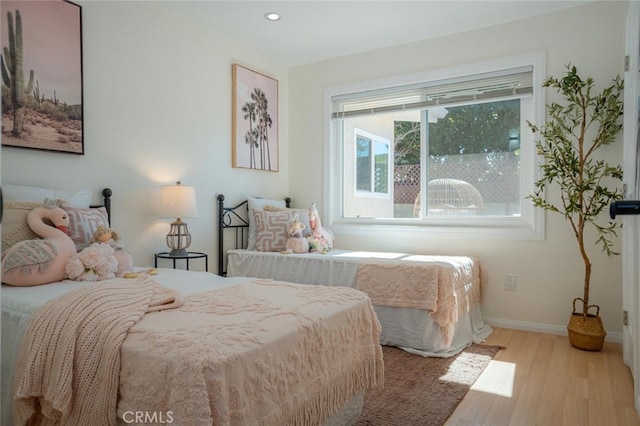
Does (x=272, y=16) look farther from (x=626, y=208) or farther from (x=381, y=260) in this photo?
(x=626, y=208)

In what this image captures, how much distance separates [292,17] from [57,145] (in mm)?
1977

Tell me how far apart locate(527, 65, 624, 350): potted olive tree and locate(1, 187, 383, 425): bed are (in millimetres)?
1911

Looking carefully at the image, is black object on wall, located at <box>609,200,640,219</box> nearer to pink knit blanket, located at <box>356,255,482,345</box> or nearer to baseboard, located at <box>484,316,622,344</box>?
pink knit blanket, located at <box>356,255,482,345</box>

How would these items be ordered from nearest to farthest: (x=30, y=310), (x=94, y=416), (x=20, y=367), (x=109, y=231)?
1. (x=94, y=416)
2. (x=20, y=367)
3. (x=30, y=310)
4. (x=109, y=231)

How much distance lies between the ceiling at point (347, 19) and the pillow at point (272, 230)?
157 cm

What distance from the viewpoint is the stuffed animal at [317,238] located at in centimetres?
367

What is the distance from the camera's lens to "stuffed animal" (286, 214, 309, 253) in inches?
141

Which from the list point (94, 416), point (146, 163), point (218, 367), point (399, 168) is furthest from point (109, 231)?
point (399, 168)

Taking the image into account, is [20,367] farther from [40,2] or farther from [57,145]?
[40,2]

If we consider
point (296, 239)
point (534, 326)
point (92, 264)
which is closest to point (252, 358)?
point (92, 264)

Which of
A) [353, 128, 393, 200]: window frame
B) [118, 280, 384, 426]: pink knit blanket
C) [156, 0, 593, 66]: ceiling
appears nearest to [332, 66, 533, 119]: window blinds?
[353, 128, 393, 200]: window frame

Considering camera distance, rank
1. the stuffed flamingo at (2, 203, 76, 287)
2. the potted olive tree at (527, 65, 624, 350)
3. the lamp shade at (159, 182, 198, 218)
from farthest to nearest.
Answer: the lamp shade at (159, 182, 198, 218) → the potted olive tree at (527, 65, 624, 350) → the stuffed flamingo at (2, 203, 76, 287)

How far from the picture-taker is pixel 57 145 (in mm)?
2580

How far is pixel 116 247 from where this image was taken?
2.39 m
